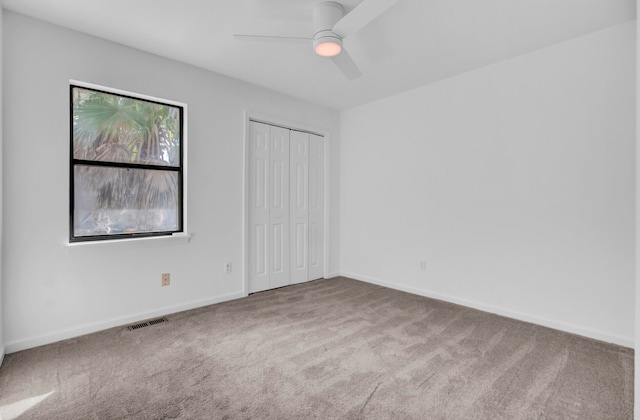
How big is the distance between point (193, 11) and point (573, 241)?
141 inches

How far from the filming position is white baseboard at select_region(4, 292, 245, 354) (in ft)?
7.66

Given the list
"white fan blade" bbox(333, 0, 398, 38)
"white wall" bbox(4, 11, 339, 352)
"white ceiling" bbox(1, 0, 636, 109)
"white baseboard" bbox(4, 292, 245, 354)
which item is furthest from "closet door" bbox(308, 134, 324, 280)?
"white fan blade" bbox(333, 0, 398, 38)

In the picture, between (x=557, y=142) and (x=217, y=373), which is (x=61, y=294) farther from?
(x=557, y=142)

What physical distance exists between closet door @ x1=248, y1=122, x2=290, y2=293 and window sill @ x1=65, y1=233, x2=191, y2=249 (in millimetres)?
844

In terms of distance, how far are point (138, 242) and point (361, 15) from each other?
2.57 meters

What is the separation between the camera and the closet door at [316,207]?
14.6 ft

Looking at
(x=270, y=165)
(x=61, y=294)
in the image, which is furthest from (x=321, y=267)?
(x=61, y=294)

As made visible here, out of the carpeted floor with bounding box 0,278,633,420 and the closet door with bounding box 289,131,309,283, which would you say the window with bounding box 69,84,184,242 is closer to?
the carpeted floor with bounding box 0,278,633,420

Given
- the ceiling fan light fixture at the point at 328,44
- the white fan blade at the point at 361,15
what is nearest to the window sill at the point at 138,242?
the ceiling fan light fixture at the point at 328,44

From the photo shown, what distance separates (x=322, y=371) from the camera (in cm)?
207

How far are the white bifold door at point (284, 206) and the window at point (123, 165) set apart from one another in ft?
2.96

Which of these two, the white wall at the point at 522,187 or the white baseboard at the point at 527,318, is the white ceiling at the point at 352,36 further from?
the white baseboard at the point at 527,318

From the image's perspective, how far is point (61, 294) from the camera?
2.51 metres

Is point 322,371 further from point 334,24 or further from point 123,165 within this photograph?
point 123,165
